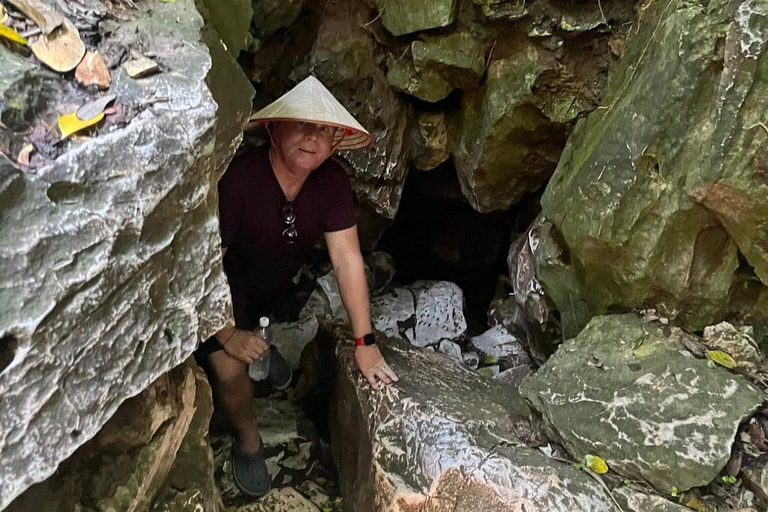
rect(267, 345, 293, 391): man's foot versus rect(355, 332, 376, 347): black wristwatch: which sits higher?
rect(355, 332, 376, 347): black wristwatch

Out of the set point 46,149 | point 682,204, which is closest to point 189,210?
point 46,149

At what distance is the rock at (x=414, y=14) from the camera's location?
309 cm

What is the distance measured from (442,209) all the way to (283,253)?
308cm

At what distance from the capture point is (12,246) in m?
1.22

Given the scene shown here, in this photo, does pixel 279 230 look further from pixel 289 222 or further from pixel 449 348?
pixel 449 348

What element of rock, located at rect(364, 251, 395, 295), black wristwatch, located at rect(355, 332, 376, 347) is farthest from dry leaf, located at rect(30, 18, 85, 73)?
rock, located at rect(364, 251, 395, 295)

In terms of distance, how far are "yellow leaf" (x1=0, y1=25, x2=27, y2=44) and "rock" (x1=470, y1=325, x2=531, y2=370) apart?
10.4 ft

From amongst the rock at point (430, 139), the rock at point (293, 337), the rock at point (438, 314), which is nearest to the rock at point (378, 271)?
the rock at point (438, 314)

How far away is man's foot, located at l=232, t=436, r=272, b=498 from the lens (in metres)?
2.68

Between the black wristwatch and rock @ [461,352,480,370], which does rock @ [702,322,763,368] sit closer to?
the black wristwatch

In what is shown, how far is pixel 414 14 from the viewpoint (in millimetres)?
3166

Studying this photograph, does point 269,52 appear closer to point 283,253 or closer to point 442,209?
point 283,253

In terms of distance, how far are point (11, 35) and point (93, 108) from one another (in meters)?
0.30

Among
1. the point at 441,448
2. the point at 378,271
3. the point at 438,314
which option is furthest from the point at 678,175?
the point at 378,271
